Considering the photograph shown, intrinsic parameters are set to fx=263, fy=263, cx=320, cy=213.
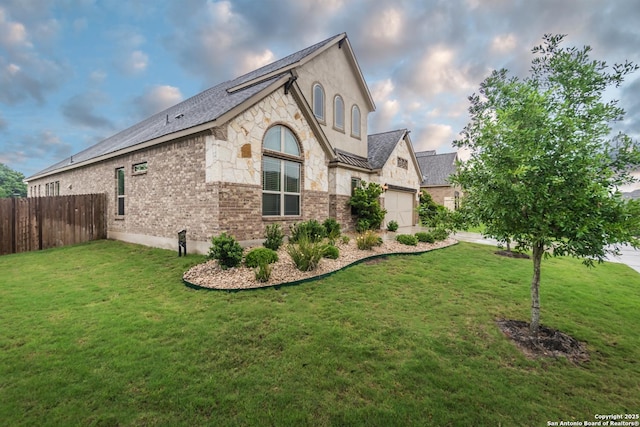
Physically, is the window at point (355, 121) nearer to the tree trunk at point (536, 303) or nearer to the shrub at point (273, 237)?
the shrub at point (273, 237)

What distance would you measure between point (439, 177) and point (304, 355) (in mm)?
32698

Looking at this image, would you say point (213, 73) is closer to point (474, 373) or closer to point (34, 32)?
point (34, 32)

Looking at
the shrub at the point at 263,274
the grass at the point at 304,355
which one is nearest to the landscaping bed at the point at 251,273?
the shrub at the point at 263,274

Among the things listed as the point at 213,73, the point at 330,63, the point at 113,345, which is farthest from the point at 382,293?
the point at 213,73

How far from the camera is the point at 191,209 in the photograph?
870cm

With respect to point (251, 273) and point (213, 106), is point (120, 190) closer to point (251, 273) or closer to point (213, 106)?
point (213, 106)

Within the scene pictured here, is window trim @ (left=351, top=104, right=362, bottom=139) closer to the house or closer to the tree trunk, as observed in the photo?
the house

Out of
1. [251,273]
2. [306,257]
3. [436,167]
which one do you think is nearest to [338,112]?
[306,257]

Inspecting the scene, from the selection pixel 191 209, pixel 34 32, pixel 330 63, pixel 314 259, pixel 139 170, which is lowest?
pixel 314 259

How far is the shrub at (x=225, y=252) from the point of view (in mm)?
6859

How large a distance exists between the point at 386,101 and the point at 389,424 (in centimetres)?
2431

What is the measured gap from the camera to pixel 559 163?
3779mm

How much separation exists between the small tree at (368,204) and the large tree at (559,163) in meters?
9.44

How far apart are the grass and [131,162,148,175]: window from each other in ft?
16.4
